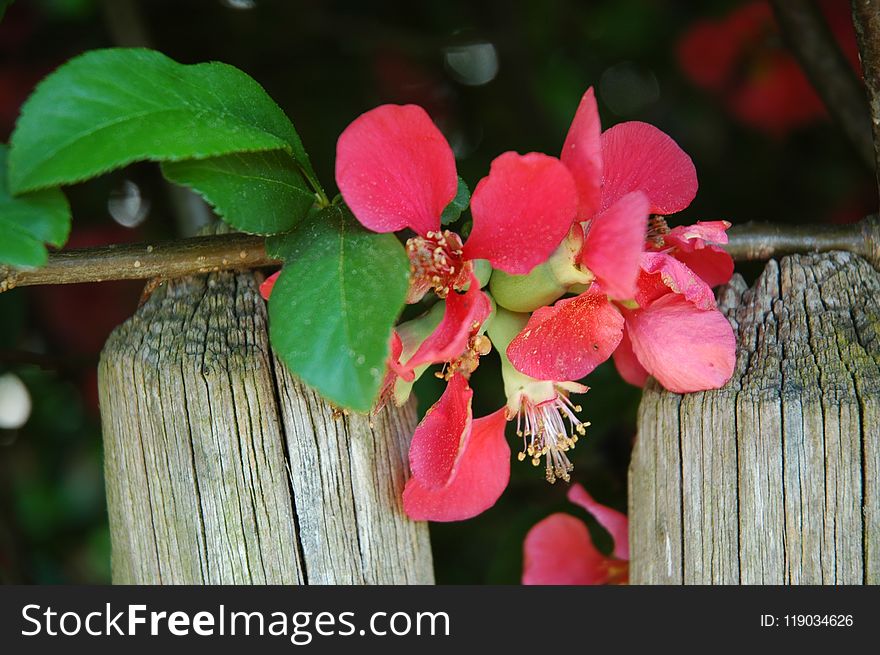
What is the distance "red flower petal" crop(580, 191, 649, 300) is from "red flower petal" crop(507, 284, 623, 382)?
5 cm

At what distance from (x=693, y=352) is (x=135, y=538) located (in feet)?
1.51

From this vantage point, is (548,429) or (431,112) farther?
(431,112)

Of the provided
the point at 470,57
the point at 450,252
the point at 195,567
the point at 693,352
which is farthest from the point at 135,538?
the point at 470,57

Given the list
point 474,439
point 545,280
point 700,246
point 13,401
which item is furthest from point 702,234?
point 13,401

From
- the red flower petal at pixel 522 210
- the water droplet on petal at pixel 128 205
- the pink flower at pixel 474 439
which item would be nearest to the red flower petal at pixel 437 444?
the pink flower at pixel 474 439

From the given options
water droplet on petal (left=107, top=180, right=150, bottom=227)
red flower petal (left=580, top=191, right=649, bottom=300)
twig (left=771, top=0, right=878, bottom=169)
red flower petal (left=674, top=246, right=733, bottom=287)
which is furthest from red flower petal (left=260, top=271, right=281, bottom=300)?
water droplet on petal (left=107, top=180, right=150, bottom=227)

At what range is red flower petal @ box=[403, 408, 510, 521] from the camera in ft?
2.33

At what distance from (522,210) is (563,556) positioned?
1.38 ft

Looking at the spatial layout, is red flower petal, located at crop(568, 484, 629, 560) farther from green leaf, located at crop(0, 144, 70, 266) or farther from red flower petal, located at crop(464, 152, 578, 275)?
green leaf, located at crop(0, 144, 70, 266)

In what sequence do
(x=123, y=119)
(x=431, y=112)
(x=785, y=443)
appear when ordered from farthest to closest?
1. (x=431, y=112)
2. (x=785, y=443)
3. (x=123, y=119)

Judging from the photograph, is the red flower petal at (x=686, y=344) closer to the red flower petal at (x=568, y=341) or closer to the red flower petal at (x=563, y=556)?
the red flower petal at (x=568, y=341)

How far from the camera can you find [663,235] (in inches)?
27.4

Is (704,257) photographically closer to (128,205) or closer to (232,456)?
(232,456)

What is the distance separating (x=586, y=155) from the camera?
58cm
